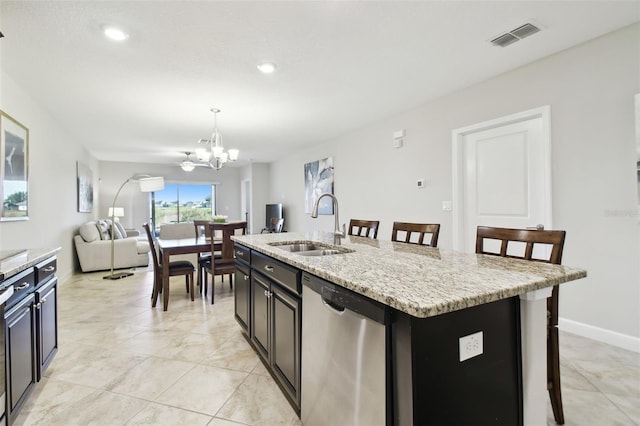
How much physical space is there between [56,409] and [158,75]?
2730 millimetres

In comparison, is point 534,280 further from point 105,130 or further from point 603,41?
point 105,130

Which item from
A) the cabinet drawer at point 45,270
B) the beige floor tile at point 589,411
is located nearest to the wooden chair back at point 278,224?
the cabinet drawer at point 45,270

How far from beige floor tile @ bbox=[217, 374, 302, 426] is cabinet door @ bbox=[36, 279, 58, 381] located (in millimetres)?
1160

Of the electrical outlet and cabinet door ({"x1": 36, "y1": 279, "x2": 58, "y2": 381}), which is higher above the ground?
the electrical outlet

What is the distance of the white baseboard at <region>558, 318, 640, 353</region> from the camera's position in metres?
2.35

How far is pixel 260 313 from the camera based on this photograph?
6.95 ft

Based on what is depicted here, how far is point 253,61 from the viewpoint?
2.74 m

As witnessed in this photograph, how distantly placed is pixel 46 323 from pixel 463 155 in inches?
156

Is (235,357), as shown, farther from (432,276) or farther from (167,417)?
(432,276)

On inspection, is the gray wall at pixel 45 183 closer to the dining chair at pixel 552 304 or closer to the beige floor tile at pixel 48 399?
the beige floor tile at pixel 48 399

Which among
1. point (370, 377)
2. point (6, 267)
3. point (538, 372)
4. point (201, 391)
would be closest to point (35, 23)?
point (6, 267)

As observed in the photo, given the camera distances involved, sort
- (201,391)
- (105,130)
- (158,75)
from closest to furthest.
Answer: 1. (201,391)
2. (158,75)
3. (105,130)

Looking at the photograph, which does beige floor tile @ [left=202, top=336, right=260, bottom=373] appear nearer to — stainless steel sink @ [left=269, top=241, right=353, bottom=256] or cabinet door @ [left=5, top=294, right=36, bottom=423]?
stainless steel sink @ [left=269, top=241, right=353, bottom=256]

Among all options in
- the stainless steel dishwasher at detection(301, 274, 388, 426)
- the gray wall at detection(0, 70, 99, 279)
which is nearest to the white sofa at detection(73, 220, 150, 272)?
the gray wall at detection(0, 70, 99, 279)
